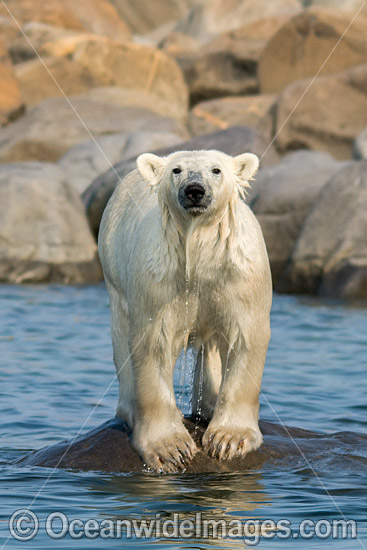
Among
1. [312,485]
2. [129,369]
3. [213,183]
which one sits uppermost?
[213,183]

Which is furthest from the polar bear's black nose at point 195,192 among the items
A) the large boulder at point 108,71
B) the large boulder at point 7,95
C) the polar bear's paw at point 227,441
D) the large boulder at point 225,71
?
the large boulder at point 225,71

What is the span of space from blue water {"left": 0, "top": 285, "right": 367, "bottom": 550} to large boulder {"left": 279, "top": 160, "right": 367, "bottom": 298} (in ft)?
1.35

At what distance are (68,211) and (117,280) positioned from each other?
9.88 meters

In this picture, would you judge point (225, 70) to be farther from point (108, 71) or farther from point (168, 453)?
Result: point (168, 453)

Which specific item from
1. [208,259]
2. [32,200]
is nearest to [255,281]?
[208,259]

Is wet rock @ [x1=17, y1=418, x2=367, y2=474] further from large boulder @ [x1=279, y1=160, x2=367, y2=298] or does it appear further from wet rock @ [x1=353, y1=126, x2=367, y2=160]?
wet rock @ [x1=353, y1=126, x2=367, y2=160]

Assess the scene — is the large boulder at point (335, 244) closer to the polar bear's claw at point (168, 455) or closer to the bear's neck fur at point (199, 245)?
the polar bear's claw at point (168, 455)

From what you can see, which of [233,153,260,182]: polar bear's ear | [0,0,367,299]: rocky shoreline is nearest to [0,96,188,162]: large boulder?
[0,0,367,299]: rocky shoreline

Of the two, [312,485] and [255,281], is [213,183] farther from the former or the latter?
[312,485]

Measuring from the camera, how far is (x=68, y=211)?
1645cm

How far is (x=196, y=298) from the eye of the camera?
18.8 ft

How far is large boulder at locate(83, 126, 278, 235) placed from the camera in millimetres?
17406

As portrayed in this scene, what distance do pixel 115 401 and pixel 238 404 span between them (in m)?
2.55

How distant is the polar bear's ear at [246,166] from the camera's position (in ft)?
18.5
